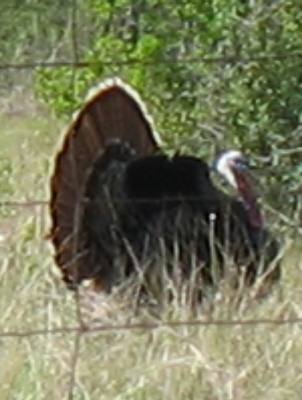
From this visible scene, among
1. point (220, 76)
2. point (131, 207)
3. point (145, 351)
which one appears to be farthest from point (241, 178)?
point (145, 351)

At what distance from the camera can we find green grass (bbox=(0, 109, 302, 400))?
5.28 meters

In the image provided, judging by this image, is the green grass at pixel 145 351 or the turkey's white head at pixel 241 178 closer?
the green grass at pixel 145 351

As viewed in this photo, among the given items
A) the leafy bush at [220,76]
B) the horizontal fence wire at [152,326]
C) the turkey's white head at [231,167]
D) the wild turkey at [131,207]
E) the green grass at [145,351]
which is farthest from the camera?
the leafy bush at [220,76]

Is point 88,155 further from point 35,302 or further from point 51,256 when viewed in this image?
point 35,302

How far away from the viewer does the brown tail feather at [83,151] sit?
6621mm

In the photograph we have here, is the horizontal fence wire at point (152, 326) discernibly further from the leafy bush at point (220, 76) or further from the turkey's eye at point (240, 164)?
the leafy bush at point (220, 76)

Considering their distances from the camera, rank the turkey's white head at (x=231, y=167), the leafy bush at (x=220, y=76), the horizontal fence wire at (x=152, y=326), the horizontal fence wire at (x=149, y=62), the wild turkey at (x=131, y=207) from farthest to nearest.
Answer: the leafy bush at (x=220, y=76) → the turkey's white head at (x=231, y=167) → the wild turkey at (x=131, y=207) → the horizontal fence wire at (x=149, y=62) → the horizontal fence wire at (x=152, y=326)

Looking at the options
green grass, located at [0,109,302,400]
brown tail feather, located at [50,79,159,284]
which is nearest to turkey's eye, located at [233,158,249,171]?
brown tail feather, located at [50,79,159,284]

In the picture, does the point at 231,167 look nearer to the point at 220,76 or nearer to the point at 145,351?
the point at 220,76

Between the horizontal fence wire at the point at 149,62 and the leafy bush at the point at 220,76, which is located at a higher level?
the horizontal fence wire at the point at 149,62

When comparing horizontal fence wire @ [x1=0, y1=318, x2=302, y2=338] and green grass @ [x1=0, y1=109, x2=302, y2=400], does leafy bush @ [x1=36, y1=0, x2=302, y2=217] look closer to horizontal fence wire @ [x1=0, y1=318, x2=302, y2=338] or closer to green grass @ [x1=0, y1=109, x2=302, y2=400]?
green grass @ [x1=0, y1=109, x2=302, y2=400]

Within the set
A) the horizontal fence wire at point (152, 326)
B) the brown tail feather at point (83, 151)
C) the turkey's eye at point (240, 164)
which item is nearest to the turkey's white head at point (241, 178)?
the turkey's eye at point (240, 164)

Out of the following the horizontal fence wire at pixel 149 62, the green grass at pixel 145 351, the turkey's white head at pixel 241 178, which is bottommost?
the turkey's white head at pixel 241 178

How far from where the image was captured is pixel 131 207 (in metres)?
6.77
